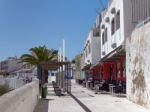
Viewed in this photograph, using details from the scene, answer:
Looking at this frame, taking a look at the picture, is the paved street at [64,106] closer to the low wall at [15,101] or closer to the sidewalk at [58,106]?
the sidewalk at [58,106]

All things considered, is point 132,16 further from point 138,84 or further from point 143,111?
point 143,111

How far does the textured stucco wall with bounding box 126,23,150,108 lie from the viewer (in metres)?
18.8

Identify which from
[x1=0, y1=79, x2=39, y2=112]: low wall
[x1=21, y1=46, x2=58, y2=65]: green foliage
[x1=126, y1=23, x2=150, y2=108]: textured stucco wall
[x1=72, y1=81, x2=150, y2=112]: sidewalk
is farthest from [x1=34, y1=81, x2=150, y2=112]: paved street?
[x1=21, y1=46, x2=58, y2=65]: green foliage

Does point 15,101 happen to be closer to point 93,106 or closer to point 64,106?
point 93,106

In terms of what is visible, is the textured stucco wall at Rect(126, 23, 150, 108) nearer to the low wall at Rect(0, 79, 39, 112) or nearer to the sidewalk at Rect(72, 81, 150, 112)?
the sidewalk at Rect(72, 81, 150, 112)

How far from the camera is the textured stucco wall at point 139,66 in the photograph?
18.8 metres

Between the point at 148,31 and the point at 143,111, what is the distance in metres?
3.73

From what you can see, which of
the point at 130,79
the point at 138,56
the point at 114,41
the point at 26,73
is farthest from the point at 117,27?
the point at 26,73

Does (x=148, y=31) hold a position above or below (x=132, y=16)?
below

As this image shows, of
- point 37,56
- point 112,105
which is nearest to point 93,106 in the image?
point 112,105

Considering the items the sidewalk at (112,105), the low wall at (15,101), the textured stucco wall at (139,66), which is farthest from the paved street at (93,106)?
the low wall at (15,101)

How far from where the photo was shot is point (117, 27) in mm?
35562

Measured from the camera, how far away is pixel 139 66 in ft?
68.4

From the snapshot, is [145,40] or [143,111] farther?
[145,40]
